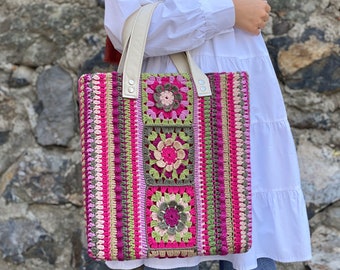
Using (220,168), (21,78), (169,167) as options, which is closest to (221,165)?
(220,168)

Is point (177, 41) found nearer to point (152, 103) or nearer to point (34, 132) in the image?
point (152, 103)

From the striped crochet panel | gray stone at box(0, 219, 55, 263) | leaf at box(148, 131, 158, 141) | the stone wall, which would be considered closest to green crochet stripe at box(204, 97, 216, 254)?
Result: the striped crochet panel

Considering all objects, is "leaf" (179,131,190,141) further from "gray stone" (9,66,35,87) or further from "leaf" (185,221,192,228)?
"gray stone" (9,66,35,87)

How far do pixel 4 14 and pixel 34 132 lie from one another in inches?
14.5

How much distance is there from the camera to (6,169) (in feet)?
6.88

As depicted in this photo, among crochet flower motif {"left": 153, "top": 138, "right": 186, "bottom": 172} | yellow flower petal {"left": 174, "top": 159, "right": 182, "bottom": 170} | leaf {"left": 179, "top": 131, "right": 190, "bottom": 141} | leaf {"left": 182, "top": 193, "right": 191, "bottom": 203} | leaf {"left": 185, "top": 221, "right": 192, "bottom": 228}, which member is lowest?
leaf {"left": 185, "top": 221, "right": 192, "bottom": 228}

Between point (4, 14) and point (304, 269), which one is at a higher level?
point (4, 14)

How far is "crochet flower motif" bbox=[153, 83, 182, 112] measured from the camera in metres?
1.43

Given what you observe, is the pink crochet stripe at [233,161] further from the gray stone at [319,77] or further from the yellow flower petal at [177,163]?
the gray stone at [319,77]

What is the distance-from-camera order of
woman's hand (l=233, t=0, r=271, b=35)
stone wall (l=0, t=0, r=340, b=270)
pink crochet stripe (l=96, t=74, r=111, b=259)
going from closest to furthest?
pink crochet stripe (l=96, t=74, r=111, b=259)
woman's hand (l=233, t=0, r=271, b=35)
stone wall (l=0, t=0, r=340, b=270)

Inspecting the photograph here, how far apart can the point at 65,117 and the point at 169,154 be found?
2.35 ft

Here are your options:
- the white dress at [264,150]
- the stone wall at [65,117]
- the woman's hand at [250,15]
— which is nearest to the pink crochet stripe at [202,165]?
the white dress at [264,150]

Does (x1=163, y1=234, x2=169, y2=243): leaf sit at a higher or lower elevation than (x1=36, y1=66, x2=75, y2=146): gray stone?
lower

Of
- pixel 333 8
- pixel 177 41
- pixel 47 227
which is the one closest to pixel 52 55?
pixel 47 227
